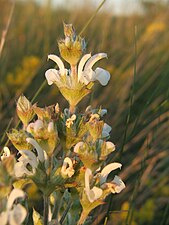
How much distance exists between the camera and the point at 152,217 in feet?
5.86

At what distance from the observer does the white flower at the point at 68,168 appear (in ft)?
2.51

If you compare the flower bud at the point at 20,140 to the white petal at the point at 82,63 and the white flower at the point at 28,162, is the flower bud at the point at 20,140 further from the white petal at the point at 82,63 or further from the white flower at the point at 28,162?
the white petal at the point at 82,63

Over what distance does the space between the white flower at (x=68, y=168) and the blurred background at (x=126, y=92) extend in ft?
0.87

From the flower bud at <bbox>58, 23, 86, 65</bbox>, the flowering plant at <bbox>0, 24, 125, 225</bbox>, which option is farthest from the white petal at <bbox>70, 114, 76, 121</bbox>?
the flower bud at <bbox>58, 23, 86, 65</bbox>

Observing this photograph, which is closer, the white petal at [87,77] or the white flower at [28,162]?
the white flower at [28,162]

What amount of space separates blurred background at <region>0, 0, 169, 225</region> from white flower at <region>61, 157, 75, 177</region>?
0.27 metres

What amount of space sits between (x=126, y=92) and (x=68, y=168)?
5.65 feet

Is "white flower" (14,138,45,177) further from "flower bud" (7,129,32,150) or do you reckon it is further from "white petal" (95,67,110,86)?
"white petal" (95,67,110,86)

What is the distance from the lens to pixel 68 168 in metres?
0.77

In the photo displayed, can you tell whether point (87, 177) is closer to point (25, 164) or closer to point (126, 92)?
point (25, 164)

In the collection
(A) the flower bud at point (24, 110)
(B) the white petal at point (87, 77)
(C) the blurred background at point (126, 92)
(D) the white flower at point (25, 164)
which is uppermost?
(C) the blurred background at point (126, 92)

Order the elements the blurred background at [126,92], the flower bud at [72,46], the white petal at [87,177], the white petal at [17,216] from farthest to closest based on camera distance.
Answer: the blurred background at [126,92] < the flower bud at [72,46] < the white petal at [87,177] < the white petal at [17,216]

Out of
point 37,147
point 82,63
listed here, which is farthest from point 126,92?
point 37,147

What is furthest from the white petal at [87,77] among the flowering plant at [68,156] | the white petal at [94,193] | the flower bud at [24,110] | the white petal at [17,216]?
the white petal at [17,216]
